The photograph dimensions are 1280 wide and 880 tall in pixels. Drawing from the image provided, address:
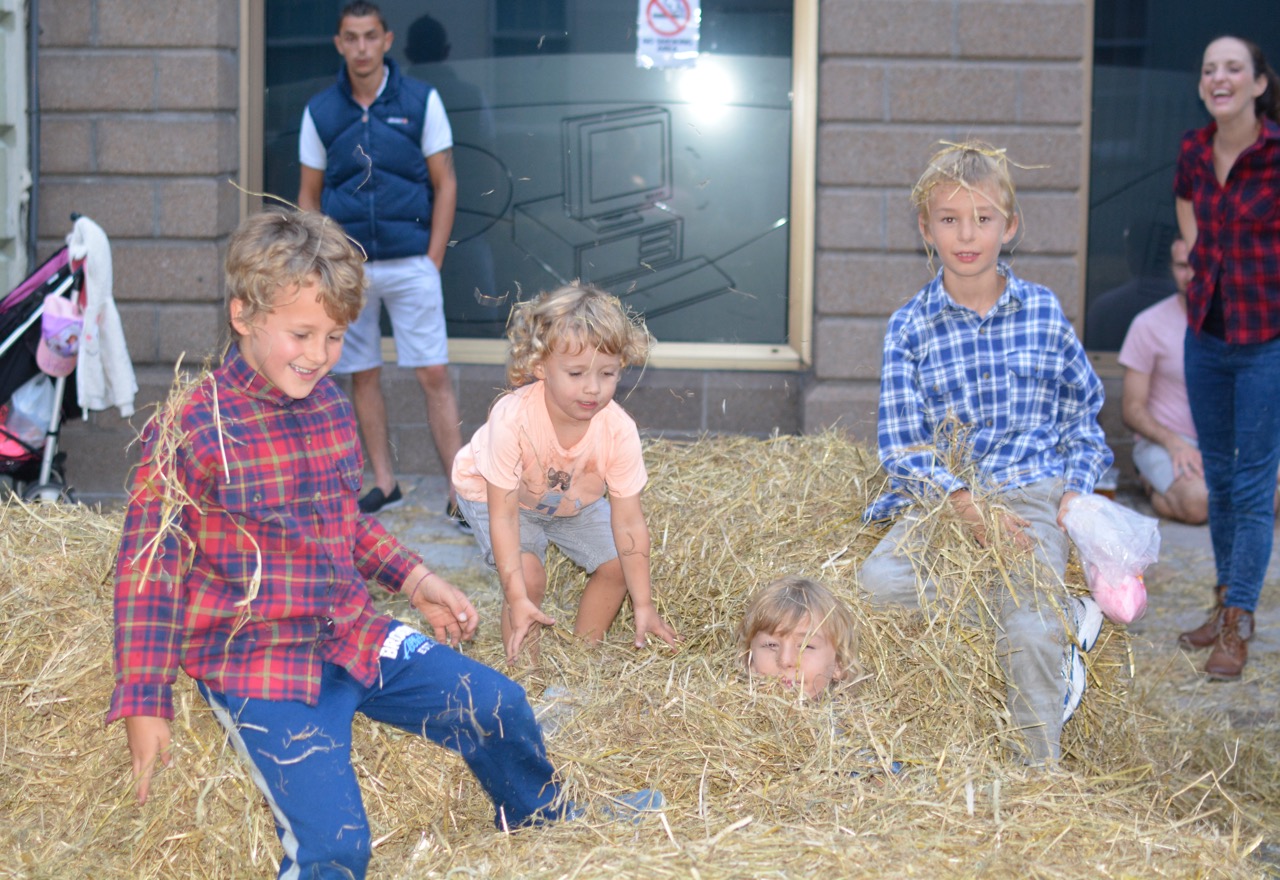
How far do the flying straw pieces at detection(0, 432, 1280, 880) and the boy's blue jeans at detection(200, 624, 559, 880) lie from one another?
16 centimetres

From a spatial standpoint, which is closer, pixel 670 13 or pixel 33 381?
pixel 33 381

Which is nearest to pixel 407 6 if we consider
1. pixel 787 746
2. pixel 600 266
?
pixel 600 266

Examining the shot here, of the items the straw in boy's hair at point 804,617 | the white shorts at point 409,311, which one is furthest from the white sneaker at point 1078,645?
the white shorts at point 409,311

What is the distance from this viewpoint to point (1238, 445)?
17.2 ft

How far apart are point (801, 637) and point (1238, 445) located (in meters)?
2.39

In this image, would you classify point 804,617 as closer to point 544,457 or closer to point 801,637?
point 801,637

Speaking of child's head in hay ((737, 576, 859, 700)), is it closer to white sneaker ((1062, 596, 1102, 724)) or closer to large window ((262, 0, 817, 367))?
white sneaker ((1062, 596, 1102, 724))

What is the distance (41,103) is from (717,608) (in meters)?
5.16

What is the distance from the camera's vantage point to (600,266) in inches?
320

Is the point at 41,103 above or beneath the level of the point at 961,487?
above

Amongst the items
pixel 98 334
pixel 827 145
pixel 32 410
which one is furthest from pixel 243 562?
pixel 827 145

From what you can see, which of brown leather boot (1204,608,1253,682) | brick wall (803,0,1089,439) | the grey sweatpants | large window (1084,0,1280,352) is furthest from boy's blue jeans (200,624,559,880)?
large window (1084,0,1280,352)

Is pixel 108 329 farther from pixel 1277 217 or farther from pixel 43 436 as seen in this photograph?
pixel 1277 217

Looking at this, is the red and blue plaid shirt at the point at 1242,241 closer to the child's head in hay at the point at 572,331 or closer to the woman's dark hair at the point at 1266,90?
the woman's dark hair at the point at 1266,90
